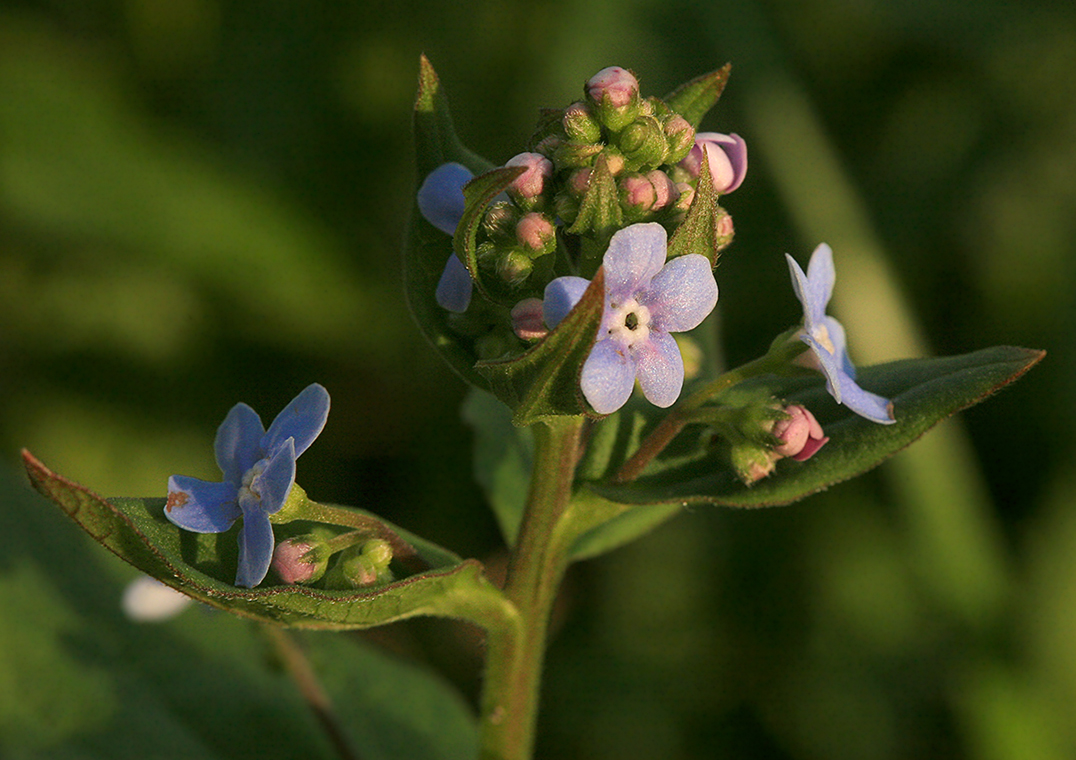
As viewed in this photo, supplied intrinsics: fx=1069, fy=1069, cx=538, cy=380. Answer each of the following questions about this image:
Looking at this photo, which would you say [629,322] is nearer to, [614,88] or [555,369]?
[555,369]

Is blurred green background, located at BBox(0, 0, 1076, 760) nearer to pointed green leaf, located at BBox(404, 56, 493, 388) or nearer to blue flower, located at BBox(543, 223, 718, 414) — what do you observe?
→ pointed green leaf, located at BBox(404, 56, 493, 388)

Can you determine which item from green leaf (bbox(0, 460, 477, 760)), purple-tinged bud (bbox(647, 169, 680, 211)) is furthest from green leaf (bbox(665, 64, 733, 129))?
green leaf (bbox(0, 460, 477, 760))

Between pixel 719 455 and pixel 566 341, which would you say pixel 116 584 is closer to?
pixel 719 455

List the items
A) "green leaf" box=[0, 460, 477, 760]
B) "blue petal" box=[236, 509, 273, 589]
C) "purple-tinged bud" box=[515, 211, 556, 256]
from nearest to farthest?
1. "blue petal" box=[236, 509, 273, 589]
2. "purple-tinged bud" box=[515, 211, 556, 256]
3. "green leaf" box=[0, 460, 477, 760]

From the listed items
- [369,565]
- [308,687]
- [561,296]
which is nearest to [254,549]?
[369,565]

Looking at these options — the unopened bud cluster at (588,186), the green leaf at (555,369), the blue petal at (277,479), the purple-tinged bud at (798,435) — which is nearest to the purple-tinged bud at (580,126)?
the unopened bud cluster at (588,186)

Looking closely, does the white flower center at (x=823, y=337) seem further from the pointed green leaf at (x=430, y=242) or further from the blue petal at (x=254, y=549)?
the blue petal at (x=254, y=549)
